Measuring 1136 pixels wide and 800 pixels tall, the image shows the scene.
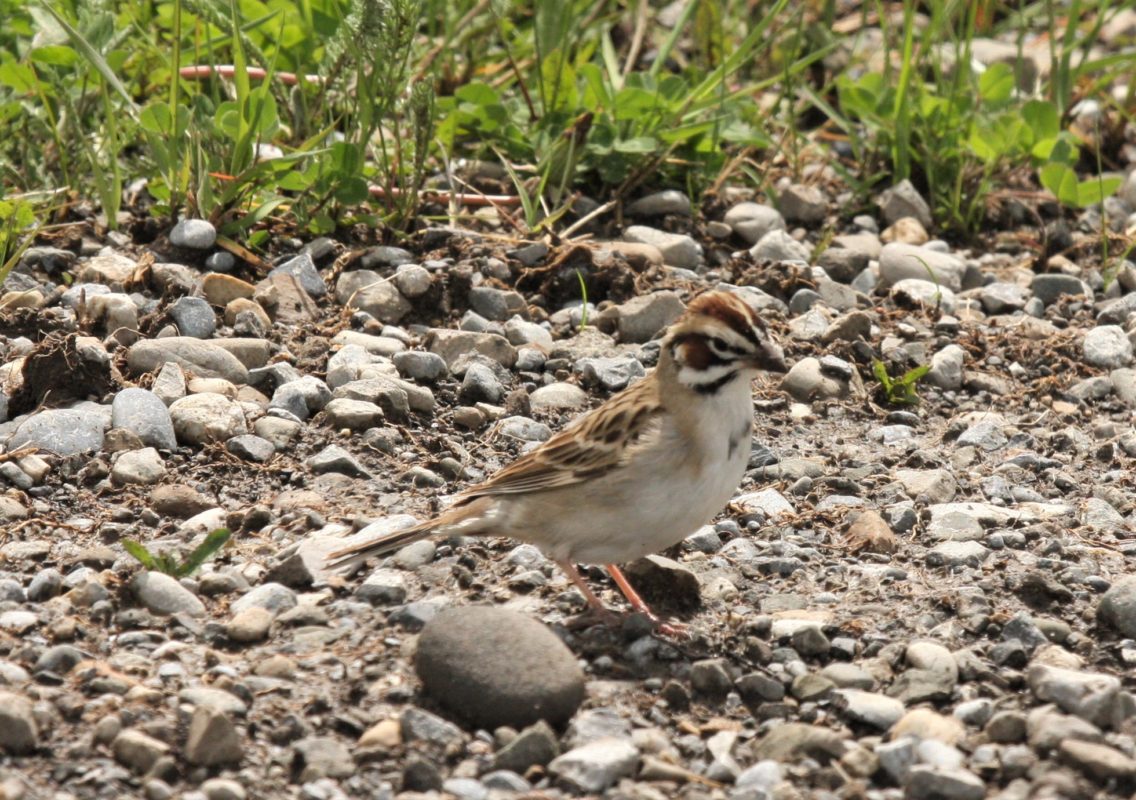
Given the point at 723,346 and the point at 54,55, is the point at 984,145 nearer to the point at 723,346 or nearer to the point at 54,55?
the point at 723,346

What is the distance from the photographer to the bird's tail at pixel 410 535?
5682mm

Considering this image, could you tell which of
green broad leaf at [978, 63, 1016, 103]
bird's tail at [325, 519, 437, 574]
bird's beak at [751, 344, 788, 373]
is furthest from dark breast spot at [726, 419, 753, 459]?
green broad leaf at [978, 63, 1016, 103]

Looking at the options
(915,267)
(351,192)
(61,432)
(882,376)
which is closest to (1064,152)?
(915,267)

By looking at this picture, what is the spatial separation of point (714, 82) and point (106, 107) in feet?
10.6

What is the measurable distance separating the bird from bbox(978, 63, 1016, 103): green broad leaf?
4.74 m

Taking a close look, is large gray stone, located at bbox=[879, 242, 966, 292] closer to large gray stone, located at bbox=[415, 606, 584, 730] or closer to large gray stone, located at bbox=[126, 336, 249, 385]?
large gray stone, located at bbox=[126, 336, 249, 385]

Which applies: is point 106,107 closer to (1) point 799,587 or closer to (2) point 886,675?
(1) point 799,587

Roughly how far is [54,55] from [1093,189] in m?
5.72

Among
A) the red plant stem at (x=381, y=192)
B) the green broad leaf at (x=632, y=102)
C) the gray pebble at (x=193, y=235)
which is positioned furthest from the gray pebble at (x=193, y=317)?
the green broad leaf at (x=632, y=102)

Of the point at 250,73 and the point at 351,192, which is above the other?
the point at 250,73

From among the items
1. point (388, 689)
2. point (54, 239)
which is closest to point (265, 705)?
point (388, 689)

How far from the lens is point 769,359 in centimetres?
561

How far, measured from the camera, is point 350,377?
23.8 ft

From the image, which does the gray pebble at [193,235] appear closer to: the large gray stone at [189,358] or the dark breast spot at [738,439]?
the large gray stone at [189,358]
